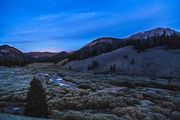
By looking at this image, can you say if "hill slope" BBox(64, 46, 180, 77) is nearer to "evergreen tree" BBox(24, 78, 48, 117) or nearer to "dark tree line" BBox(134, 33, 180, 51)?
"dark tree line" BBox(134, 33, 180, 51)

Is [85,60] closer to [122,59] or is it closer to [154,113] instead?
[122,59]

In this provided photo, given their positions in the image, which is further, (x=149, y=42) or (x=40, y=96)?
(x=149, y=42)

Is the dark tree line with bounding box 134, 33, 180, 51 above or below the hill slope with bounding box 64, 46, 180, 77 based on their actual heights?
above

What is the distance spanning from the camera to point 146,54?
442 ft

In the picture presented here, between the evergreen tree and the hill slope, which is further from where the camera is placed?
the hill slope

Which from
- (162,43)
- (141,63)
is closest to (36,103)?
(141,63)

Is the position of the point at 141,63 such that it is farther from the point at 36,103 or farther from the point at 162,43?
the point at 36,103

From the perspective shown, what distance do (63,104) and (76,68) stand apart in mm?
118129

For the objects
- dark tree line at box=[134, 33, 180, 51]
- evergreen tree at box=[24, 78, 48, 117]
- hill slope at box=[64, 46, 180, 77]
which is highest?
dark tree line at box=[134, 33, 180, 51]

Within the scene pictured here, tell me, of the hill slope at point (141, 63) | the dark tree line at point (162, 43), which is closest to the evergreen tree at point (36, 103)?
the hill slope at point (141, 63)

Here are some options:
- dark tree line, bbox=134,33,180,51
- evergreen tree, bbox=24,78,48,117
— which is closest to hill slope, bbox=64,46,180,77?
dark tree line, bbox=134,33,180,51

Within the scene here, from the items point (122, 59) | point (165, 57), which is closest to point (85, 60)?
point (122, 59)

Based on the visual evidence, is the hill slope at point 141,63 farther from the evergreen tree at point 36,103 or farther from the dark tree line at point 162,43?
the evergreen tree at point 36,103

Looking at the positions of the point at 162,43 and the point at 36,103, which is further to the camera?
the point at 162,43
